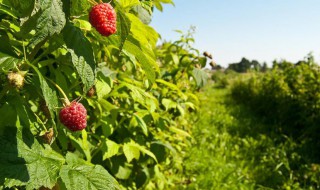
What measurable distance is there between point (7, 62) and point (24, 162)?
302mm

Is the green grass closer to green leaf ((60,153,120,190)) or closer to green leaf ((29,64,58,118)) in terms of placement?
green leaf ((60,153,120,190))

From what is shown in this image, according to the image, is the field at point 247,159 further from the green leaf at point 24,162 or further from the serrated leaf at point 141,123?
the green leaf at point 24,162

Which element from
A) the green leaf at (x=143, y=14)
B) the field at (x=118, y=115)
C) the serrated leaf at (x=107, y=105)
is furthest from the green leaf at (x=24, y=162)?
the green leaf at (x=143, y=14)

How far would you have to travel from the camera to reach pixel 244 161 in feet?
17.7

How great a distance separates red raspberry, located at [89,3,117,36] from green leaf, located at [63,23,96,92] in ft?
0.24

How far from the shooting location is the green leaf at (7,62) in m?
1.06

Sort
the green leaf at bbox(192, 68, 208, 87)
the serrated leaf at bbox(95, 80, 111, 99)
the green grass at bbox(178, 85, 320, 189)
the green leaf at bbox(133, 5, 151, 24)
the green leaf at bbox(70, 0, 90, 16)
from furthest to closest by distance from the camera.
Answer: the green grass at bbox(178, 85, 320, 189), the green leaf at bbox(192, 68, 208, 87), the green leaf at bbox(133, 5, 151, 24), the serrated leaf at bbox(95, 80, 111, 99), the green leaf at bbox(70, 0, 90, 16)

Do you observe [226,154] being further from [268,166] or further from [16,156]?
[16,156]

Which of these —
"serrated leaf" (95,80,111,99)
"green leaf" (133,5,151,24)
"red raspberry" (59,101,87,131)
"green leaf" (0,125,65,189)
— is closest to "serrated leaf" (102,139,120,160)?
"serrated leaf" (95,80,111,99)

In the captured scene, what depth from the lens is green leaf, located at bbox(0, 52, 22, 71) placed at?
41.7 inches

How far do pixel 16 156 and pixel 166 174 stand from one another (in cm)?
289

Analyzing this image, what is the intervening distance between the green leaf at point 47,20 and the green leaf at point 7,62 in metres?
0.16

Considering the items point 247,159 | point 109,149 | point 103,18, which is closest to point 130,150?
point 109,149

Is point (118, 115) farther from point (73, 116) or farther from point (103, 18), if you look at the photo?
point (103, 18)
